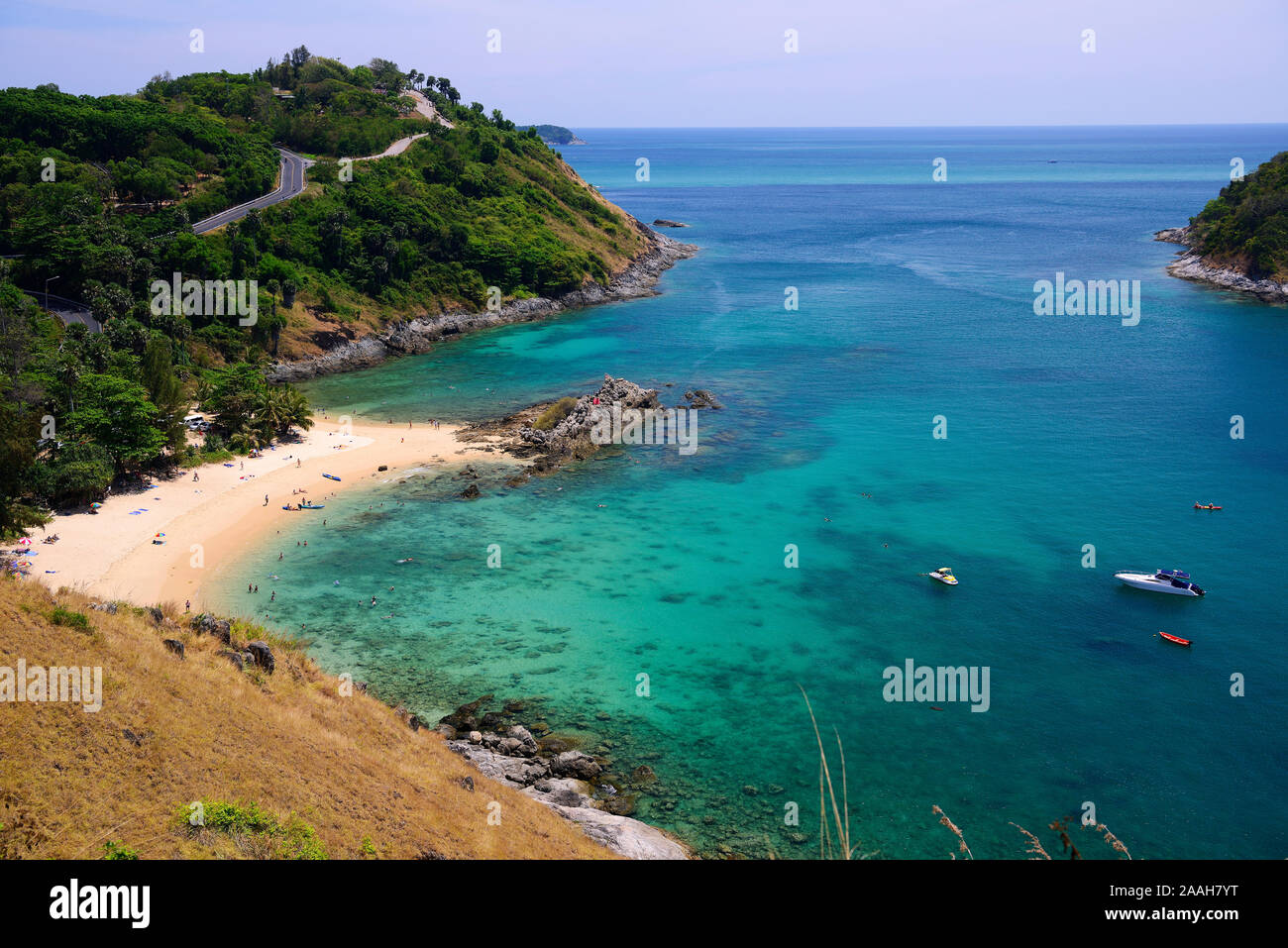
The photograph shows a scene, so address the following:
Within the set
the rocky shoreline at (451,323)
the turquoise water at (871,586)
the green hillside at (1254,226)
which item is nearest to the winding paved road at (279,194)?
the rocky shoreline at (451,323)

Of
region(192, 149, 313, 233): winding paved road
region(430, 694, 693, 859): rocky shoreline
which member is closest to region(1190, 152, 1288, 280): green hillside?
region(430, 694, 693, 859): rocky shoreline

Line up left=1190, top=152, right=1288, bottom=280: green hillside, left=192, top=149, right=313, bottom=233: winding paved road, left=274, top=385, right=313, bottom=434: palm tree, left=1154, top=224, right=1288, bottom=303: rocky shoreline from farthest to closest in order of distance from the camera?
left=1190, top=152, right=1288, bottom=280: green hillside < left=1154, top=224, right=1288, bottom=303: rocky shoreline < left=192, top=149, right=313, bottom=233: winding paved road < left=274, top=385, right=313, bottom=434: palm tree

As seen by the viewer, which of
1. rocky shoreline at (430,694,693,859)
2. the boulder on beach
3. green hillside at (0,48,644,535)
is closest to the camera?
rocky shoreline at (430,694,693,859)

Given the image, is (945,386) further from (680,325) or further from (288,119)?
(288,119)

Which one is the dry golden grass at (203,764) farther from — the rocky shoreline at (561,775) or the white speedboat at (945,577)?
the white speedboat at (945,577)

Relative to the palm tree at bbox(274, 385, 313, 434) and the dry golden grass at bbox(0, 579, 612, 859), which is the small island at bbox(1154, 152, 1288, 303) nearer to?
the palm tree at bbox(274, 385, 313, 434)
